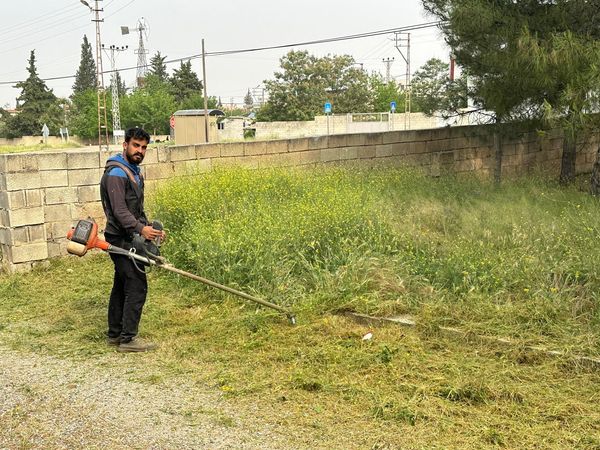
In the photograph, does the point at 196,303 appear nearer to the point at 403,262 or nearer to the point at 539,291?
the point at 403,262

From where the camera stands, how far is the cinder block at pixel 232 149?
9.84 metres

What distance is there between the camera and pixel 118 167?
477cm

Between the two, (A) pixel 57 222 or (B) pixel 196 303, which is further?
(A) pixel 57 222

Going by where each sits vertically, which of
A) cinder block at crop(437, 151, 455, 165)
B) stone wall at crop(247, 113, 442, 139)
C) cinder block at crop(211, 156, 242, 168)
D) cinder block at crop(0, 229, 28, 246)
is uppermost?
stone wall at crop(247, 113, 442, 139)

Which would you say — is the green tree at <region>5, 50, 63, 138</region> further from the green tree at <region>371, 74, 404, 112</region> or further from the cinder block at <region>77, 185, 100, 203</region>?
the cinder block at <region>77, 185, 100, 203</region>

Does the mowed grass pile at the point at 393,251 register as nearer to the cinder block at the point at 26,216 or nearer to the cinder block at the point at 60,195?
the cinder block at the point at 60,195

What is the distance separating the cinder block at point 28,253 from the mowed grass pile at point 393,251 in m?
1.45

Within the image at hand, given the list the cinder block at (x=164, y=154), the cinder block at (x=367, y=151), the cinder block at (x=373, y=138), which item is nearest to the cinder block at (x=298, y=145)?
the cinder block at (x=367, y=151)

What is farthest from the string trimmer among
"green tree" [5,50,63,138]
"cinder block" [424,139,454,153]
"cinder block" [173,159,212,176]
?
"green tree" [5,50,63,138]

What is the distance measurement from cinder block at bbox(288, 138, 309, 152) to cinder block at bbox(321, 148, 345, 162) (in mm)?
378

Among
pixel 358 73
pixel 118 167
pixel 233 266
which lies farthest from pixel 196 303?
pixel 358 73

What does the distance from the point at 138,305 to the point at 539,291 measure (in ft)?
10.4

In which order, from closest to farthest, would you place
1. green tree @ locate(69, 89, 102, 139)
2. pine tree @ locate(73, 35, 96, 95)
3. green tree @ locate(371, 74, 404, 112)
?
green tree @ locate(69, 89, 102, 139) → green tree @ locate(371, 74, 404, 112) → pine tree @ locate(73, 35, 96, 95)

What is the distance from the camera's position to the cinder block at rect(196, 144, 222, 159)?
951cm
